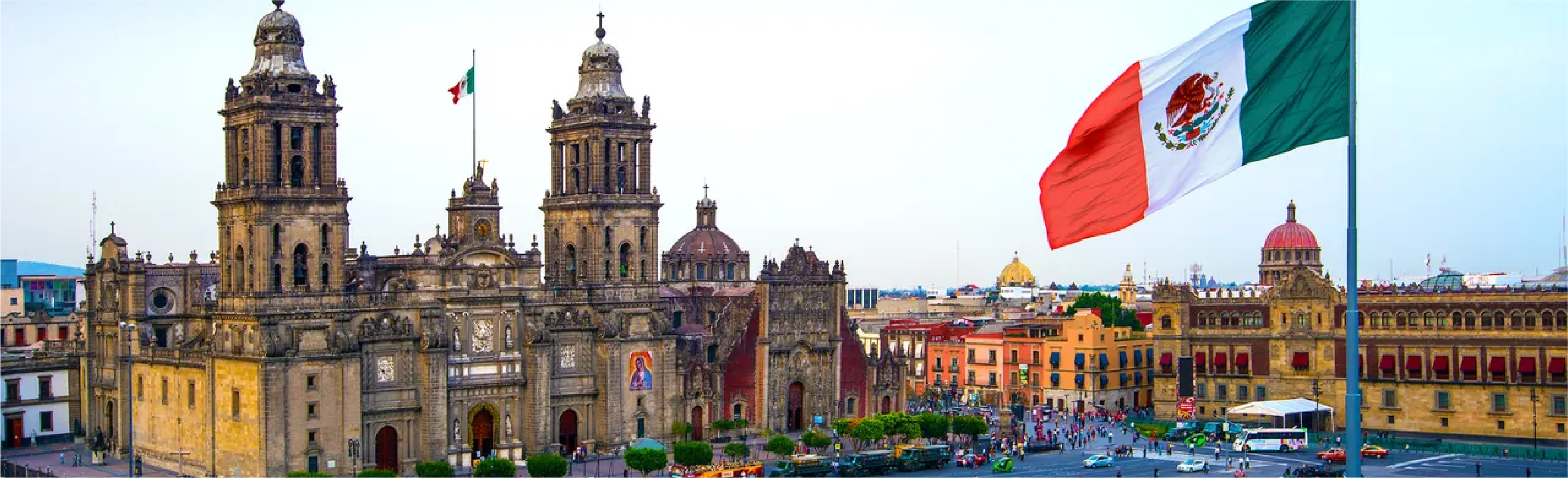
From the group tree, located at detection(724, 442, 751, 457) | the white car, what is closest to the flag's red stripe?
tree, located at detection(724, 442, 751, 457)

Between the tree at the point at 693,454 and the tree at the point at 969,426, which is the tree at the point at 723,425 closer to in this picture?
the tree at the point at 969,426

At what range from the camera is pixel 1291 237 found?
141 meters

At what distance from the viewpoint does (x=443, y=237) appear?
95.7m

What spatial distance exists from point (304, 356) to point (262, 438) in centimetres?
427

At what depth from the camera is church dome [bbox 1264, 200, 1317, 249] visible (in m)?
141

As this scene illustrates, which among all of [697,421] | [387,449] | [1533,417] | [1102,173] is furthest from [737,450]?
[1102,173]

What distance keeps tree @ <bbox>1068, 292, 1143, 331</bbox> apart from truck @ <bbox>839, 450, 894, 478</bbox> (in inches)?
2055

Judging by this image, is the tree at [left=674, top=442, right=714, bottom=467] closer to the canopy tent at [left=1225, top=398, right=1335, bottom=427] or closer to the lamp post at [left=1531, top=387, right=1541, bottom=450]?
the canopy tent at [left=1225, top=398, right=1335, bottom=427]

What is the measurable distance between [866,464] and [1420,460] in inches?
1115

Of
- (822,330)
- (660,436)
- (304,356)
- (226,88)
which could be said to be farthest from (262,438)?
(822,330)

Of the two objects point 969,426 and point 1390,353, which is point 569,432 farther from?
point 1390,353

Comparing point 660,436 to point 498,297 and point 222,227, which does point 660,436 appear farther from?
point 222,227

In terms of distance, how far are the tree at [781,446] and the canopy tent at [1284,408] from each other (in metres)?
29.0

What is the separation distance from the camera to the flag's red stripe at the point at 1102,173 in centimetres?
2416
